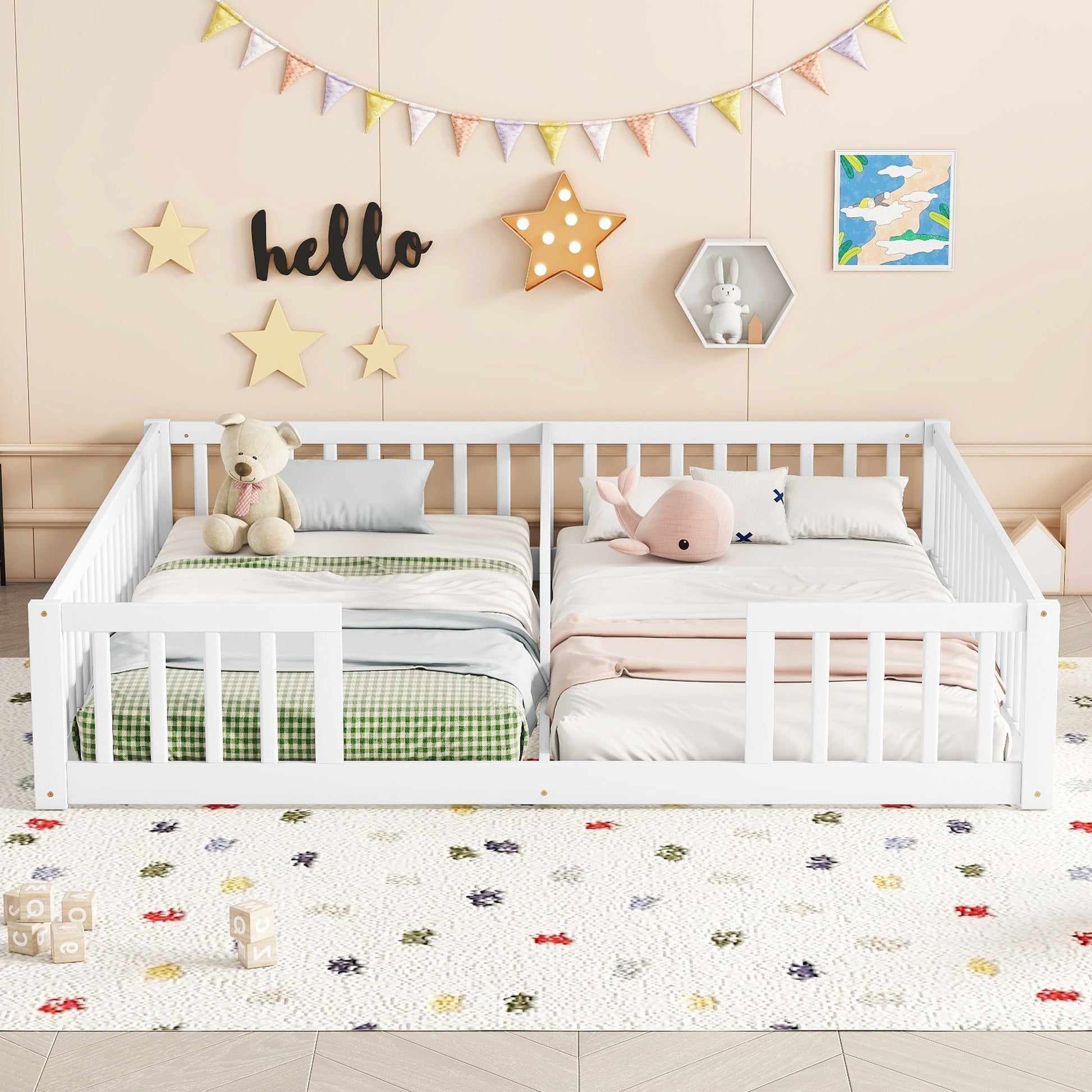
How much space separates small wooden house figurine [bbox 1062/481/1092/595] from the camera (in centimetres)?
398

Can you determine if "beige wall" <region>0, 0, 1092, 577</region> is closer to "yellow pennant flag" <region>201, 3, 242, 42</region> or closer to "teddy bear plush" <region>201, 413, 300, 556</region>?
"yellow pennant flag" <region>201, 3, 242, 42</region>

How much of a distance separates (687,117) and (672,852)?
222 centimetres

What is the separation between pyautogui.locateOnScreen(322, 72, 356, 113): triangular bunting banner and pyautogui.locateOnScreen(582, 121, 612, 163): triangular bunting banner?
0.66m

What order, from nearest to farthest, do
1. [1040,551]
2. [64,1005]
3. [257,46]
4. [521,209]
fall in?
[64,1005], [257,46], [521,209], [1040,551]

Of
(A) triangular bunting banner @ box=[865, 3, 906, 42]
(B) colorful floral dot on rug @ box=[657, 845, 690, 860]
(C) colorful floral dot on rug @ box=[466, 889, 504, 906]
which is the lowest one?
(C) colorful floral dot on rug @ box=[466, 889, 504, 906]

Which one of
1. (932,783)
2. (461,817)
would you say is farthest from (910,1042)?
(461,817)

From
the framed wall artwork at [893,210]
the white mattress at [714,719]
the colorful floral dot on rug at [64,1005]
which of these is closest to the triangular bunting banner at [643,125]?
the framed wall artwork at [893,210]

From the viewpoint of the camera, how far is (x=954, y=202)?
3.85 m

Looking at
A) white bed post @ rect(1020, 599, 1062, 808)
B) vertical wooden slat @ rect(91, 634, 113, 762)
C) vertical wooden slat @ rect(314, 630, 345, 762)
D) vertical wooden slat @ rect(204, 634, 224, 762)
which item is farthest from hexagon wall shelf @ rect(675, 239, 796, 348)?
vertical wooden slat @ rect(91, 634, 113, 762)

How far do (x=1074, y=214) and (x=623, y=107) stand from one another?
51.3 inches

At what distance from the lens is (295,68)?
3.78m

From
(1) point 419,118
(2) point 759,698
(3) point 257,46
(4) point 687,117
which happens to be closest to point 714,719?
(2) point 759,698

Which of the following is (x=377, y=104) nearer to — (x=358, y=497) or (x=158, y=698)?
(x=358, y=497)

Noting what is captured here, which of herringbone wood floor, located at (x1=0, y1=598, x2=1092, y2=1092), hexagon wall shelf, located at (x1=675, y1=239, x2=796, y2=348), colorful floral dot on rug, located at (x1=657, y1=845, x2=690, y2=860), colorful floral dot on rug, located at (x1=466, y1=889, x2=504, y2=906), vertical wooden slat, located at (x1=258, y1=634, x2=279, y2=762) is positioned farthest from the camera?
hexagon wall shelf, located at (x1=675, y1=239, x2=796, y2=348)
